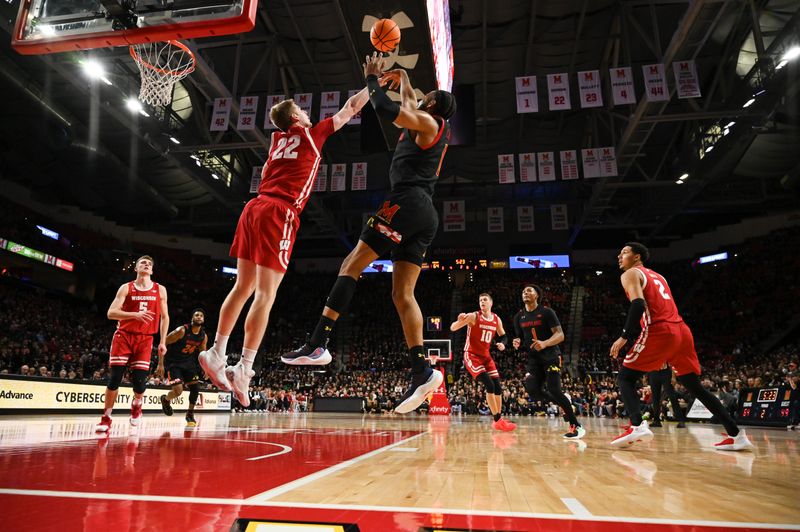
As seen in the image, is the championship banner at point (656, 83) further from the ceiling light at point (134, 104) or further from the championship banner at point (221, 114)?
the ceiling light at point (134, 104)

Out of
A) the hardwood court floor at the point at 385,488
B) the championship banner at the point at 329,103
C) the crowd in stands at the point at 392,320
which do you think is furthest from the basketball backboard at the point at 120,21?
the crowd in stands at the point at 392,320

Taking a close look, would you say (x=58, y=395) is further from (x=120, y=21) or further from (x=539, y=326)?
(x=539, y=326)

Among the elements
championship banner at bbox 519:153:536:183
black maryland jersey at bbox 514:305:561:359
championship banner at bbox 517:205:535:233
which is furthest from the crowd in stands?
black maryland jersey at bbox 514:305:561:359

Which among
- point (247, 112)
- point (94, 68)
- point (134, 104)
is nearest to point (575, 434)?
point (247, 112)

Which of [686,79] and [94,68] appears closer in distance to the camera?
[686,79]

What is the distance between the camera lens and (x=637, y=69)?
1822cm

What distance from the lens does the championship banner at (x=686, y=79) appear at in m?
13.9

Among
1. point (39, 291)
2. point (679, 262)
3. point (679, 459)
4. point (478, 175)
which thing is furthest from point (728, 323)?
point (39, 291)

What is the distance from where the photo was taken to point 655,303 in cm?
593

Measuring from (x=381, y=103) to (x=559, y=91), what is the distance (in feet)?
43.7

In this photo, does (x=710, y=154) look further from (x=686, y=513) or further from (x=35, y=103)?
(x=35, y=103)

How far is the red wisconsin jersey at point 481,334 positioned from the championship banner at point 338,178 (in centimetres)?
1048

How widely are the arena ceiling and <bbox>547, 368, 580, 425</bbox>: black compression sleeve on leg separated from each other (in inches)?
278

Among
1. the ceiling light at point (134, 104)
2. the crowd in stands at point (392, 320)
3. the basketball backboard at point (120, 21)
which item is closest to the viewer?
the basketball backboard at point (120, 21)
